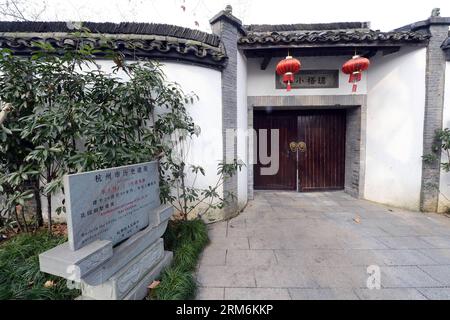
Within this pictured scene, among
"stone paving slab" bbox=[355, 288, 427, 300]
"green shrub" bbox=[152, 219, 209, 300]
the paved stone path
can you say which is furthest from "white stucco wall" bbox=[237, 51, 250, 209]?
"stone paving slab" bbox=[355, 288, 427, 300]

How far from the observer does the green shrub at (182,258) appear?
201 centimetres

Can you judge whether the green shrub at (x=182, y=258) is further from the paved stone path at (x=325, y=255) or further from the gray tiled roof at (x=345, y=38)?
the gray tiled roof at (x=345, y=38)

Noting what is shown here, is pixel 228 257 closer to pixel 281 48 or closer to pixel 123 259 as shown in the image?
pixel 123 259

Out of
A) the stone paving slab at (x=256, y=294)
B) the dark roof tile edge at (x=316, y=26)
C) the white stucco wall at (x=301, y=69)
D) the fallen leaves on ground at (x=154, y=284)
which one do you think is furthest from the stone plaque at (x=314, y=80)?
the fallen leaves on ground at (x=154, y=284)

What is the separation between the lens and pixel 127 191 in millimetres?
2002

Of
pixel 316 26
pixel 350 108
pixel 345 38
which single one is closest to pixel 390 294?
pixel 345 38

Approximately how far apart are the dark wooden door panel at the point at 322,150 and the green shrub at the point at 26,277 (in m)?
5.69

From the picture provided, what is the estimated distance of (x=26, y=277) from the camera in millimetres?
2076

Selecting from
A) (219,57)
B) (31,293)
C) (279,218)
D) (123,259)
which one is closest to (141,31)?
(219,57)

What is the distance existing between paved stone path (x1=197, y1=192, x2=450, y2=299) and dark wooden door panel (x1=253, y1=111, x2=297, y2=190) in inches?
65.5

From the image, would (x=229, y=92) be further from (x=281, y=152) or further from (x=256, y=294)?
(x=256, y=294)

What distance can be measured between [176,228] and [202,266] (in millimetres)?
798

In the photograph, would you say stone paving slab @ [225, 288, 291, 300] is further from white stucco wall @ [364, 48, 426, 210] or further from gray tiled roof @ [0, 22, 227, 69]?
white stucco wall @ [364, 48, 426, 210]
